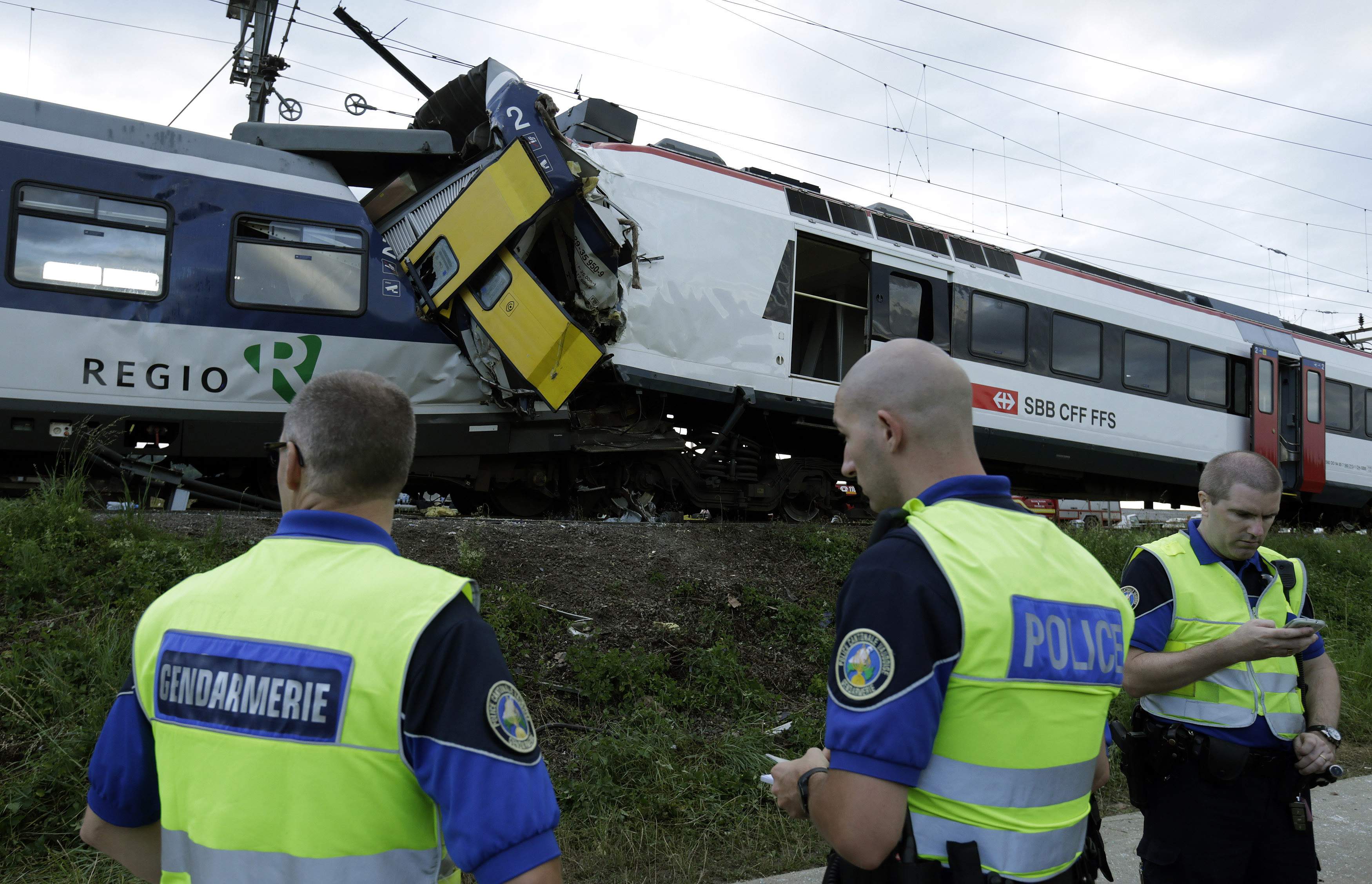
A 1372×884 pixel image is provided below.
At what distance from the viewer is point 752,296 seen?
30.1ft

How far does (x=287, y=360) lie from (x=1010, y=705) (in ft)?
24.1

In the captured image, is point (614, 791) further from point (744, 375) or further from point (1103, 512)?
point (1103, 512)

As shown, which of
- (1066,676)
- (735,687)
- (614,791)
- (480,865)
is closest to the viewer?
(480,865)

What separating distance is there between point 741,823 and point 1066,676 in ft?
8.61

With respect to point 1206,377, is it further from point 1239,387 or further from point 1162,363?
point 1162,363

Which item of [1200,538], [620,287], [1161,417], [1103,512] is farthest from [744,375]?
[1103,512]

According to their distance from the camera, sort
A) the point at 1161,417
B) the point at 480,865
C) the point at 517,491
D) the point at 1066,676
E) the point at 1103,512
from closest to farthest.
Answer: the point at 480,865, the point at 1066,676, the point at 517,491, the point at 1161,417, the point at 1103,512

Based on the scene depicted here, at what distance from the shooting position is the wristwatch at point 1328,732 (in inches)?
107

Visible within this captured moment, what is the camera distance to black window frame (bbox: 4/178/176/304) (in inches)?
274

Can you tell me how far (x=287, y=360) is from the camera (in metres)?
7.74

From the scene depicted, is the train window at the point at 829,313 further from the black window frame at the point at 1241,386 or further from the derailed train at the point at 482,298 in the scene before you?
the black window frame at the point at 1241,386

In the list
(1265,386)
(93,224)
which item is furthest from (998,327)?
(93,224)

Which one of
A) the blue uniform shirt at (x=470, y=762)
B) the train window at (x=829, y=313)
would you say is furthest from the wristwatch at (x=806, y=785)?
the train window at (x=829, y=313)

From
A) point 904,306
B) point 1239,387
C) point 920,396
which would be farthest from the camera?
point 1239,387
